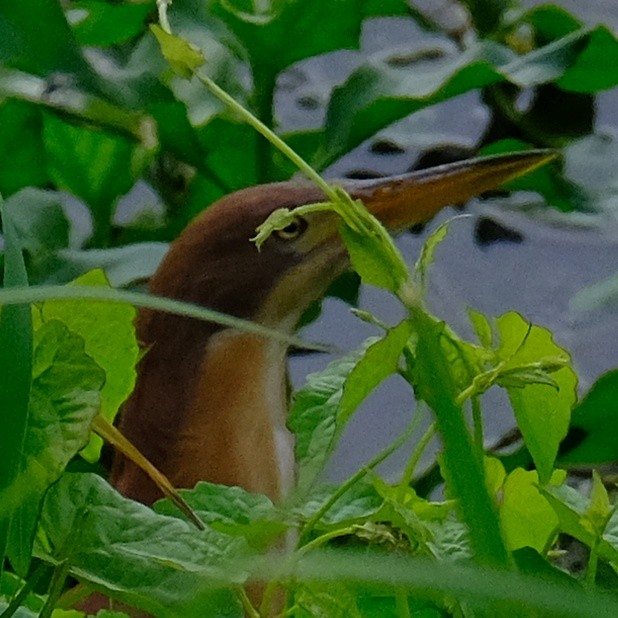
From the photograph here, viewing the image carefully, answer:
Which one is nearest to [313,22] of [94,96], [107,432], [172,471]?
[94,96]

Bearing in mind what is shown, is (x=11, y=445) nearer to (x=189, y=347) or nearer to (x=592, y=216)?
(x=189, y=347)

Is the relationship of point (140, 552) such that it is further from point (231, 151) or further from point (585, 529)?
point (231, 151)

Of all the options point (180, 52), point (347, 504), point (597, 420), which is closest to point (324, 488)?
point (347, 504)

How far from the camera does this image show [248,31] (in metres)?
0.89

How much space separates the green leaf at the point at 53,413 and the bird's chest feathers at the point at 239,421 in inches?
9.3

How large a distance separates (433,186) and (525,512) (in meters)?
0.31

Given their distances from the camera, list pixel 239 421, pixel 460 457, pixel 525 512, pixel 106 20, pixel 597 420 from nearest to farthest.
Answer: pixel 460 457, pixel 525 512, pixel 239 421, pixel 597 420, pixel 106 20

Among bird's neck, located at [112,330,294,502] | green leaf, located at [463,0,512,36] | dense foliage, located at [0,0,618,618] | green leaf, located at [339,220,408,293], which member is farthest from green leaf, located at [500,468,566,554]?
green leaf, located at [463,0,512,36]

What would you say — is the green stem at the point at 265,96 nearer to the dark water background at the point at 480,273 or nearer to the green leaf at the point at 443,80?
the green leaf at the point at 443,80

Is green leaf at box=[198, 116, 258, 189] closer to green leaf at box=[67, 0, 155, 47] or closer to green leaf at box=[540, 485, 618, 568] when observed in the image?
green leaf at box=[67, 0, 155, 47]

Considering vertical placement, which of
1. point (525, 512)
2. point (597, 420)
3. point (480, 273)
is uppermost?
point (525, 512)

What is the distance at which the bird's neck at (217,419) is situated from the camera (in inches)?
22.2

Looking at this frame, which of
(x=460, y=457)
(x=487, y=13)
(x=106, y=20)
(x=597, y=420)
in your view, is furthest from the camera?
(x=487, y=13)

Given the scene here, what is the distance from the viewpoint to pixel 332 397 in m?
0.34
